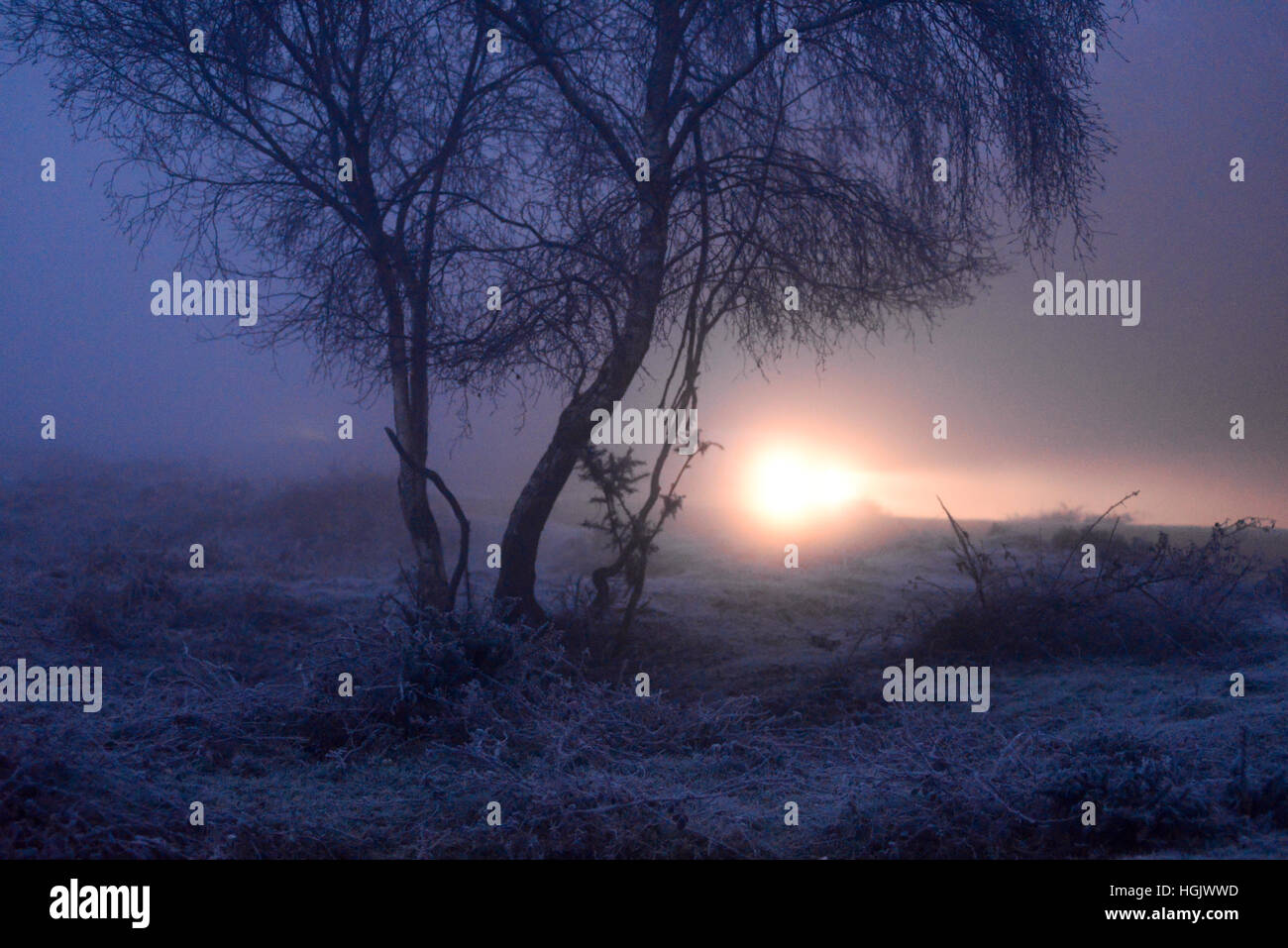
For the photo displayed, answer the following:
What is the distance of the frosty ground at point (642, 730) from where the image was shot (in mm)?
4508

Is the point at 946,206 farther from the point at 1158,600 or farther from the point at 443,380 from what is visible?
the point at 443,380

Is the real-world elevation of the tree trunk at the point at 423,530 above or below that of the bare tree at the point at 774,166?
below

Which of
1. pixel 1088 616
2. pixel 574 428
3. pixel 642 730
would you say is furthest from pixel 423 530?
pixel 1088 616

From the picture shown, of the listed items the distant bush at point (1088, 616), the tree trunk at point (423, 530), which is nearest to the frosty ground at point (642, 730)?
the distant bush at point (1088, 616)

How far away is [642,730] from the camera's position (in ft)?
21.6

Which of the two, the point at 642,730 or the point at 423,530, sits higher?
the point at 423,530

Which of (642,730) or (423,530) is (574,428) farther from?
(642,730)

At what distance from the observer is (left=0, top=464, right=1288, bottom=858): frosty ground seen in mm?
4508

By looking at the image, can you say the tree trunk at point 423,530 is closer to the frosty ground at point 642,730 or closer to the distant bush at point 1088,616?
the frosty ground at point 642,730

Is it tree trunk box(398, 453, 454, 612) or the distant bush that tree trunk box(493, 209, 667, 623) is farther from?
the distant bush

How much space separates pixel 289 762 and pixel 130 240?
6264 mm
